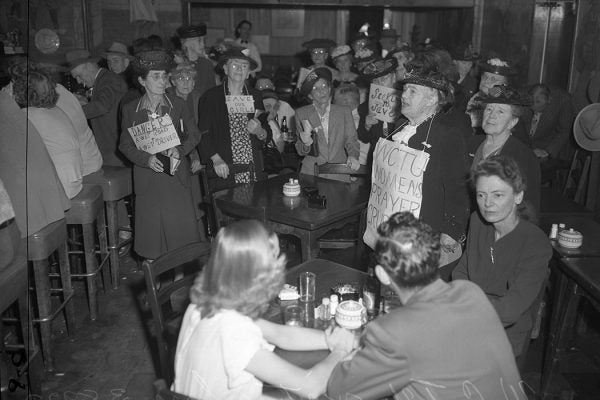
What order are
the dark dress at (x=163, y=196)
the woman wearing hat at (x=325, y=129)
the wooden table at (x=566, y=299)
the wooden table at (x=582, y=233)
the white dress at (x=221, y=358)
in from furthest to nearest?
1. the woman wearing hat at (x=325, y=129)
2. the dark dress at (x=163, y=196)
3. the wooden table at (x=582, y=233)
4. the wooden table at (x=566, y=299)
5. the white dress at (x=221, y=358)

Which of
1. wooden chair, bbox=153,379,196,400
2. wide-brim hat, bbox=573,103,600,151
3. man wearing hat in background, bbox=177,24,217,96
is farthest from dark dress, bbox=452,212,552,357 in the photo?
man wearing hat in background, bbox=177,24,217,96

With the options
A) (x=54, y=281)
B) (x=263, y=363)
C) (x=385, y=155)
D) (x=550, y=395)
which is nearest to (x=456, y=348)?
(x=263, y=363)

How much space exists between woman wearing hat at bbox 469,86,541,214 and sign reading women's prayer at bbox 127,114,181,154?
8.56ft

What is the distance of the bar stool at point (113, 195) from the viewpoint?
5582 mm

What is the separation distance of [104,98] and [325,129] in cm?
255

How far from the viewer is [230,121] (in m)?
5.80

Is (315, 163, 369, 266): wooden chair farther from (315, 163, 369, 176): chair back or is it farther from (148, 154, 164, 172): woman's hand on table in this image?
(148, 154, 164, 172): woman's hand on table

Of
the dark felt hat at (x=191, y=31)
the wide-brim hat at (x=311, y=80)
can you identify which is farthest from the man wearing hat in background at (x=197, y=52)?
the wide-brim hat at (x=311, y=80)

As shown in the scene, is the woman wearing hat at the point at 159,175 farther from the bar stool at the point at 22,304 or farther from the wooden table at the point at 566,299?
the wooden table at the point at 566,299

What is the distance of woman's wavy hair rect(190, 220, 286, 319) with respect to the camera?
226cm

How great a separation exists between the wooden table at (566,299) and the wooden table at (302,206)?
167 cm

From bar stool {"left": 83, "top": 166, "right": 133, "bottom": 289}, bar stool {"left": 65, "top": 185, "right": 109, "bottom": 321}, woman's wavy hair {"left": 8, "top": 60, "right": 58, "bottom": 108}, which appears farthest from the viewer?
bar stool {"left": 83, "top": 166, "right": 133, "bottom": 289}

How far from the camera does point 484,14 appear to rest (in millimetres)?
10547

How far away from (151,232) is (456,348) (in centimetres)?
377
